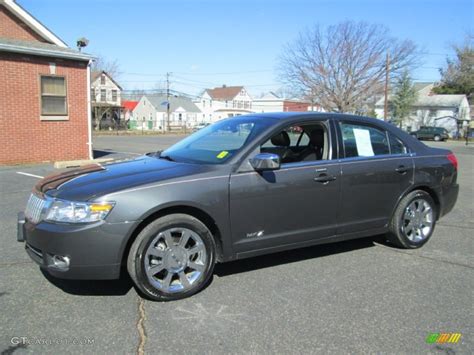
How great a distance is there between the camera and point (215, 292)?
3.88 metres

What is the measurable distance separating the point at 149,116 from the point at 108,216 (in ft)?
270

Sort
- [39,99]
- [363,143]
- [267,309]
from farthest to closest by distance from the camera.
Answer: [39,99] < [363,143] < [267,309]

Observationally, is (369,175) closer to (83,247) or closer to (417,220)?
(417,220)

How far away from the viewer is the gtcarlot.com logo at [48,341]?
9.77 ft

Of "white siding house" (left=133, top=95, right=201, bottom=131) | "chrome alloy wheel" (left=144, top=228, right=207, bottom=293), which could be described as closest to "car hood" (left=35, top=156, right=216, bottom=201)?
"chrome alloy wheel" (left=144, top=228, right=207, bottom=293)

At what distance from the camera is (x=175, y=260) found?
3.71 metres

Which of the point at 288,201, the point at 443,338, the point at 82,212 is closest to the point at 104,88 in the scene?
the point at 288,201

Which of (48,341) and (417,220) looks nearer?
(48,341)

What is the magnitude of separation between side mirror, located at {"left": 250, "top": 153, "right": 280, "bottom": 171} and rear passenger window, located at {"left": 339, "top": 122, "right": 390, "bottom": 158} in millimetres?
1105

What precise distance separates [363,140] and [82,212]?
3.08 meters

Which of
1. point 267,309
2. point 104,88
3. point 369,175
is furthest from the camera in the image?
point 104,88

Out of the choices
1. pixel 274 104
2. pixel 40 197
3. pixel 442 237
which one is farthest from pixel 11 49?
pixel 274 104

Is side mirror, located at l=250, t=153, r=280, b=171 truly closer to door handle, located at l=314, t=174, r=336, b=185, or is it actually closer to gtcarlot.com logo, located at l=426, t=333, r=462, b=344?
door handle, located at l=314, t=174, r=336, b=185

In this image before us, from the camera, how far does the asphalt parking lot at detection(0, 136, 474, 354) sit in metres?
3.03
